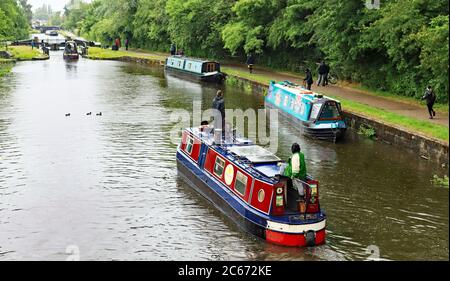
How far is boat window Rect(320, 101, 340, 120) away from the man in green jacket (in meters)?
10.1

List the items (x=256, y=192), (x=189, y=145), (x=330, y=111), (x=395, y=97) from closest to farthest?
(x=256, y=192) → (x=189, y=145) → (x=330, y=111) → (x=395, y=97)

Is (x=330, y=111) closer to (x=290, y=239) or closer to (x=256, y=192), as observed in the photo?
(x=256, y=192)

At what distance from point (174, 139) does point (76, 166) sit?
486 centimetres

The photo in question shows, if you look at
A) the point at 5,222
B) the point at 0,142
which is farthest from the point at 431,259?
Answer: the point at 0,142

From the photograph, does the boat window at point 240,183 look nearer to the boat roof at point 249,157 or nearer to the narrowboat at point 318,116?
the boat roof at point 249,157

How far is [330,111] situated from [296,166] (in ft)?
34.5

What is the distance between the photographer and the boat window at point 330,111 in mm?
23125

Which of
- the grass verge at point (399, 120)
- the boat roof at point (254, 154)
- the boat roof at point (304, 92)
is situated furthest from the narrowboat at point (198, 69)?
the boat roof at point (254, 154)

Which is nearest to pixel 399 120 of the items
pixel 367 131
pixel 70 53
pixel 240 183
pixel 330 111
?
pixel 367 131

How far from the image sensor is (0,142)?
2250 centimetres

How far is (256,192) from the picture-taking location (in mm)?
13430

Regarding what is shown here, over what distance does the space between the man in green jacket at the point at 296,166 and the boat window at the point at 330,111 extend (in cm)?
1011

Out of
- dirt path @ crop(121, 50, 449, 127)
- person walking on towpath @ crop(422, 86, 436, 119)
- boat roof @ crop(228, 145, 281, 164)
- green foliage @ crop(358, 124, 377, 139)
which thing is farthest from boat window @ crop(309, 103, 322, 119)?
boat roof @ crop(228, 145, 281, 164)
